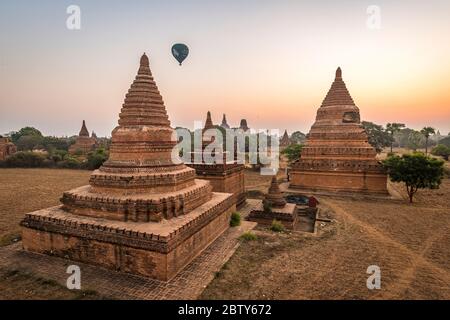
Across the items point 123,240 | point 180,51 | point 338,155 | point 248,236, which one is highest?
point 180,51

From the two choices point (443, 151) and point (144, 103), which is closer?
point (144, 103)

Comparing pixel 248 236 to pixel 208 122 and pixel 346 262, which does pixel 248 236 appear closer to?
pixel 346 262

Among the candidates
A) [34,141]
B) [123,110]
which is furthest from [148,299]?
[34,141]

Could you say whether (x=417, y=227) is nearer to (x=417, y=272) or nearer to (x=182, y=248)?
(x=417, y=272)

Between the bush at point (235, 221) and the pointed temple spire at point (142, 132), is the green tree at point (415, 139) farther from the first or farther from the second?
the pointed temple spire at point (142, 132)

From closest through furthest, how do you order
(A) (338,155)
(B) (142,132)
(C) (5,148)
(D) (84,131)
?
(B) (142,132), (A) (338,155), (C) (5,148), (D) (84,131)

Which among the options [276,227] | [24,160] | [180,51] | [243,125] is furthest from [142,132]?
[243,125]

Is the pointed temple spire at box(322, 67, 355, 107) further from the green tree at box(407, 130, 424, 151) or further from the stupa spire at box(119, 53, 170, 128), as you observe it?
the green tree at box(407, 130, 424, 151)
